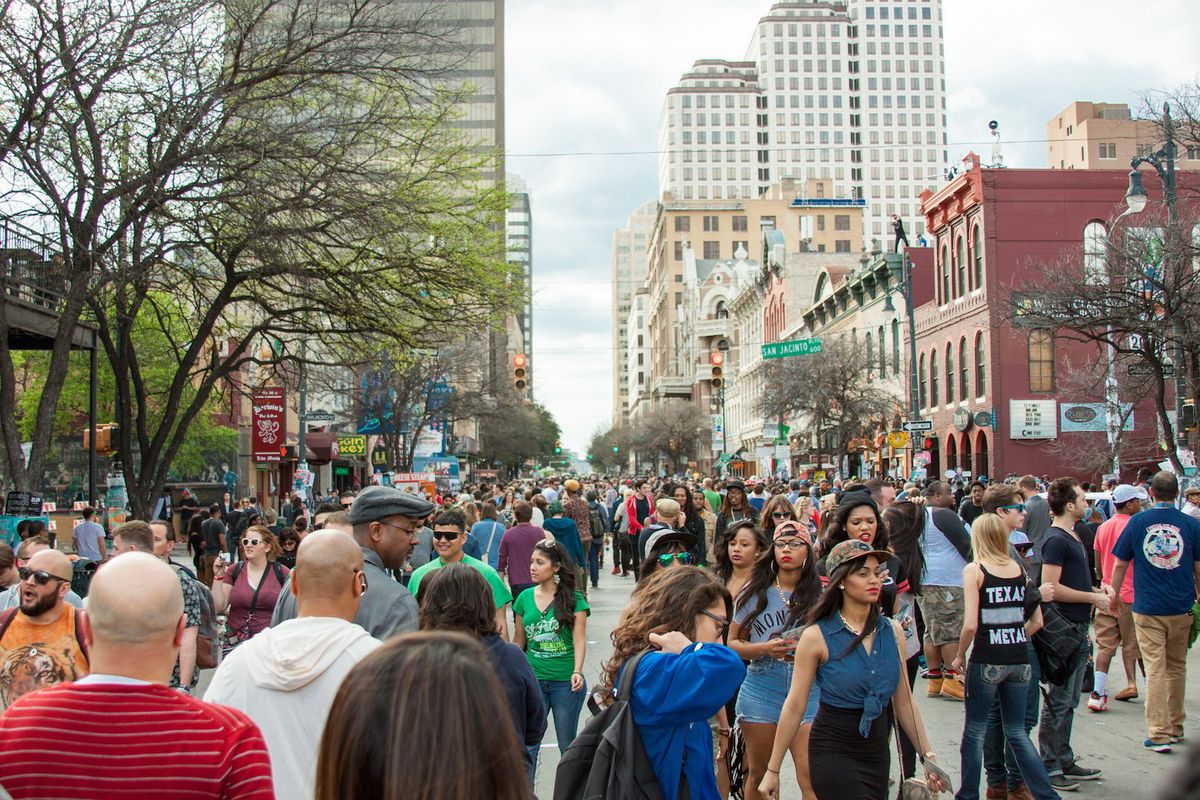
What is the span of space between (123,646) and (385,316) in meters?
16.4

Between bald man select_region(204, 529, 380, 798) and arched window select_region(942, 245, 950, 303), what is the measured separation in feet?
140

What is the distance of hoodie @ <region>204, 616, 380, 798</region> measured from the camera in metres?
3.75

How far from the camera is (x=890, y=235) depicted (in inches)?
6452

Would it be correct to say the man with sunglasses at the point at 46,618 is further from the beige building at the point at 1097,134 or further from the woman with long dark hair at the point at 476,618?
the beige building at the point at 1097,134

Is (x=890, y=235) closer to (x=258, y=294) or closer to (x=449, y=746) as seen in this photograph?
(x=258, y=294)

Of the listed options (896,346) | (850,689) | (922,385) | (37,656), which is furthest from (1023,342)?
(37,656)

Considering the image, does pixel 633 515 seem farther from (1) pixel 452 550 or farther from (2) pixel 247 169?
(1) pixel 452 550

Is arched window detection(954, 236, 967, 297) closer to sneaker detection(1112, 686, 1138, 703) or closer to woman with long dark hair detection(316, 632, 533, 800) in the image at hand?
sneaker detection(1112, 686, 1138, 703)

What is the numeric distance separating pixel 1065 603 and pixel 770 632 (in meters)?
2.63

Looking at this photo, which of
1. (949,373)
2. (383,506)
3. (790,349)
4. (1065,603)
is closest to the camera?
(383,506)

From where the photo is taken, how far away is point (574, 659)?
281 inches

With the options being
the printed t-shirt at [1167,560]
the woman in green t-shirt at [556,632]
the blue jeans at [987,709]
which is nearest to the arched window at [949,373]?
the printed t-shirt at [1167,560]

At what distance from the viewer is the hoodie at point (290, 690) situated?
12.3 feet

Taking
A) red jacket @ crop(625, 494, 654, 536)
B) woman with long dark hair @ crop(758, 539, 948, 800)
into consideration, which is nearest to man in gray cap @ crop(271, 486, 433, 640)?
woman with long dark hair @ crop(758, 539, 948, 800)
